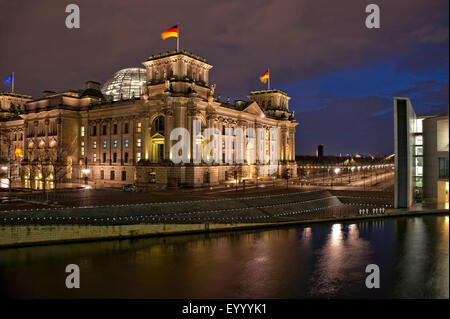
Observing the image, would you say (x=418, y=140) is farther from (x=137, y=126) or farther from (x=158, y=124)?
(x=137, y=126)

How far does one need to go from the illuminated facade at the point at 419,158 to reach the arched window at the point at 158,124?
4442cm

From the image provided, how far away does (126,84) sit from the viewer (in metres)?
96.1

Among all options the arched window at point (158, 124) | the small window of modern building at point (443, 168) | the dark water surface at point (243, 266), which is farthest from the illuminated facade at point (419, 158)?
the arched window at point (158, 124)

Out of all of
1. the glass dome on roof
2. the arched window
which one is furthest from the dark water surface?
the glass dome on roof

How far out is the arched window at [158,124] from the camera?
2741 inches

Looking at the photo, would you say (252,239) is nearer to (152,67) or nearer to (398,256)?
(398,256)

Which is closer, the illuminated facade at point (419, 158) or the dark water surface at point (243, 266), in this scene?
the dark water surface at point (243, 266)

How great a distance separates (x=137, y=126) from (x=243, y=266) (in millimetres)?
57700

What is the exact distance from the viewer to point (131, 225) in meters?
33.7

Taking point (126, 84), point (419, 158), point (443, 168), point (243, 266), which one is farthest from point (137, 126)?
point (443, 168)

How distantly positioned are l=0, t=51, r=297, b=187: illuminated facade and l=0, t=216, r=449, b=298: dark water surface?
104 feet

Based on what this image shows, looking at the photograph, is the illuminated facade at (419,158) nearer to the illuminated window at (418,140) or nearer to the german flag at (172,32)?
the illuminated window at (418,140)

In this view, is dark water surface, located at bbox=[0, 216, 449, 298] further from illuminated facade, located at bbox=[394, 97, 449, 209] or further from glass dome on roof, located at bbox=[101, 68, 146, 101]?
glass dome on roof, located at bbox=[101, 68, 146, 101]

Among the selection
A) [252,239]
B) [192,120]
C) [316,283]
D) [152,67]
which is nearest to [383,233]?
[252,239]
